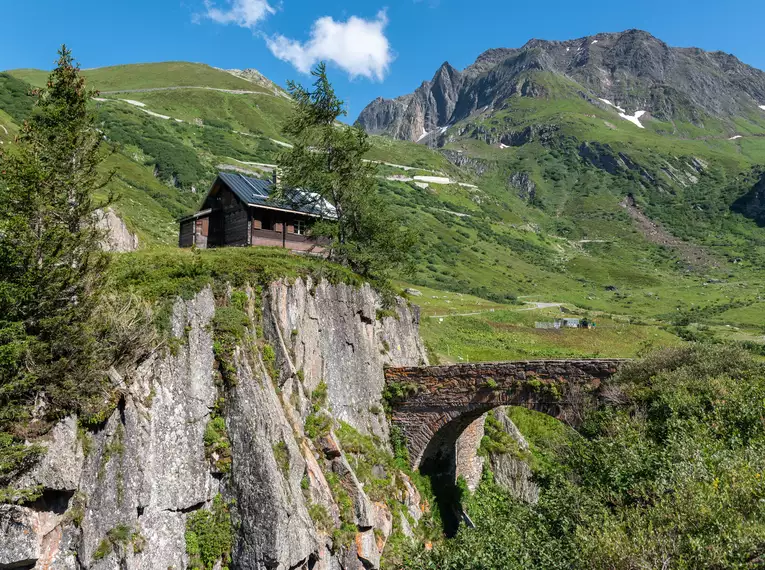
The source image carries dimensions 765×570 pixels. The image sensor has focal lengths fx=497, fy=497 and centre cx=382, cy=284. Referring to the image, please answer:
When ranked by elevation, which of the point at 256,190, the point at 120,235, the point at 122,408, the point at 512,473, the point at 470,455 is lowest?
the point at 512,473

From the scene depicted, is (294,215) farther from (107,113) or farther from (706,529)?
(107,113)

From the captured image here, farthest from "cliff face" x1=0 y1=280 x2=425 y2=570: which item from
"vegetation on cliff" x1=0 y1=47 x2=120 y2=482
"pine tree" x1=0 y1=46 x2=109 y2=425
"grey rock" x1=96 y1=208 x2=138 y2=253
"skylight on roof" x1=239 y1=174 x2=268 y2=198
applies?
"grey rock" x1=96 y1=208 x2=138 y2=253

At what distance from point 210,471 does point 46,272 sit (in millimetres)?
9826

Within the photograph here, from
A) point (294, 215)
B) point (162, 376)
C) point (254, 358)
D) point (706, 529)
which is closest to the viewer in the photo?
point (706, 529)

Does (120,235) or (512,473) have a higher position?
(120,235)

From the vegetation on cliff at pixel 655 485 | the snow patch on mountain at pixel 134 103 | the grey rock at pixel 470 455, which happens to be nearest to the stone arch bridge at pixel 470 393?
the vegetation on cliff at pixel 655 485

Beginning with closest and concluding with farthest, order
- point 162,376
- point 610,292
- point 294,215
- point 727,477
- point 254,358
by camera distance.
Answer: point 727,477 < point 162,376 < point 254,358 < point 294,215 < point 610,292

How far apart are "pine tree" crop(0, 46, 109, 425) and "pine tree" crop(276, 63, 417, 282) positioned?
18.7m

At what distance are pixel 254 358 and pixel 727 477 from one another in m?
18.3

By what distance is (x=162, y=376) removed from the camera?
1931 centimetres

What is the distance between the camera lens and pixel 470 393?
98.8ft

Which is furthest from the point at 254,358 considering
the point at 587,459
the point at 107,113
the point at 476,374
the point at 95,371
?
the point at 107,113

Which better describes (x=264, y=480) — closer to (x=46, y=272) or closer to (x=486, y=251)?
(x=46, y=272)

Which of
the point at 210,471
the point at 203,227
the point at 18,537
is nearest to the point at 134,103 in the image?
the point at 203,227
